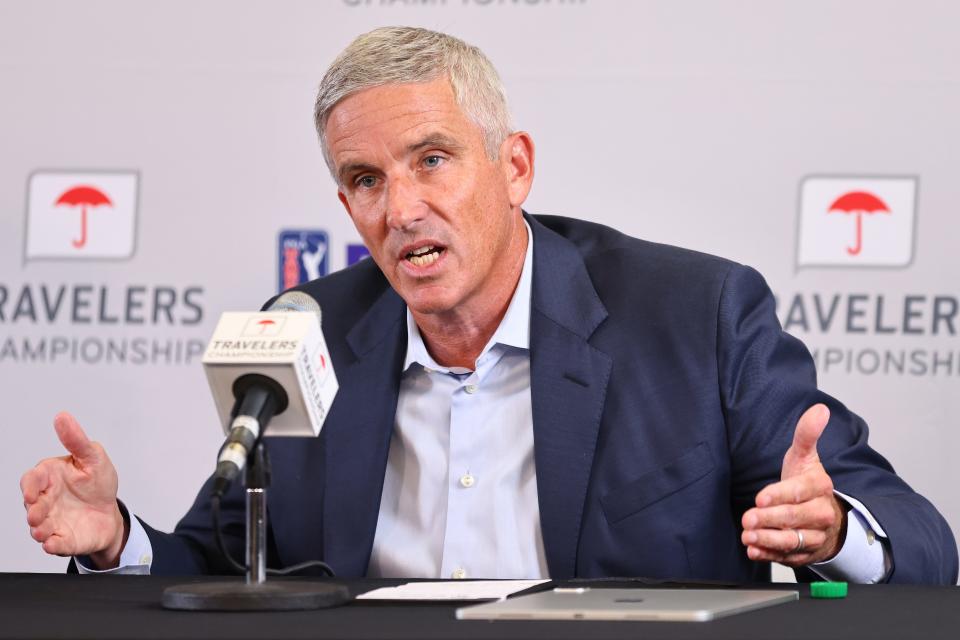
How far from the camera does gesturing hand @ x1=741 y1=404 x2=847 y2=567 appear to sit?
167 centimetres

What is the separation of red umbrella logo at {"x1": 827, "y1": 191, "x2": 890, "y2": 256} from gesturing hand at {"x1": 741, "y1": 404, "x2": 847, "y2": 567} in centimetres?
161

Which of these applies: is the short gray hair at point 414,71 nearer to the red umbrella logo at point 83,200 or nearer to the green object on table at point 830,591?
the green object on table at point 830,591

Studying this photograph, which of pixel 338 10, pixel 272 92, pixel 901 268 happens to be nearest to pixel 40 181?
pixel 272 92

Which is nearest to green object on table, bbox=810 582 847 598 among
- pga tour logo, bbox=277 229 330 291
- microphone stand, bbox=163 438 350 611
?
microphone stand, bbox=163 438 350 611

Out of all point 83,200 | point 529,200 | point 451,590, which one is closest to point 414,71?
point 451,590

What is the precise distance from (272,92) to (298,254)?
0.47 meters

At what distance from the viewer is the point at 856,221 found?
3.28 m

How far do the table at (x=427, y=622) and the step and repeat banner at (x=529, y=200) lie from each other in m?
1.73

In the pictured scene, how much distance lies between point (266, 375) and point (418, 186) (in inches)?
34.3

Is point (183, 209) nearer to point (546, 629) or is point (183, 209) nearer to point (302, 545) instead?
point (302, 545)

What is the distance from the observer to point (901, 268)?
3260 millimetres

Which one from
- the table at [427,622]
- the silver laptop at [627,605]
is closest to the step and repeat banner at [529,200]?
the table at [427,622]

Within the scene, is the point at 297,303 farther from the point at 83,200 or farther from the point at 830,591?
the point at 83,200

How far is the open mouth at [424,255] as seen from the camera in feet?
7.54
